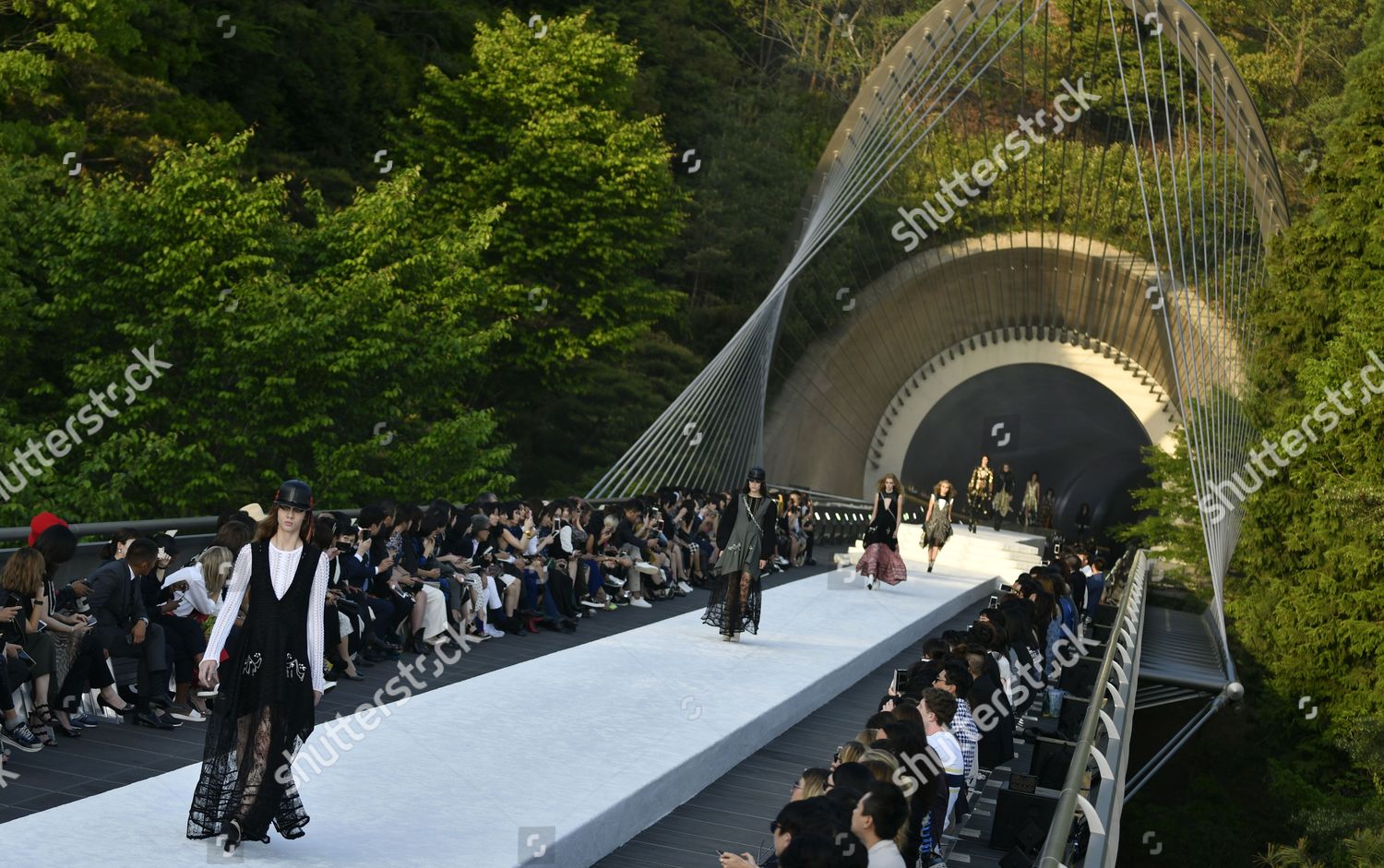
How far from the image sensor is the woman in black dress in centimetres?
604

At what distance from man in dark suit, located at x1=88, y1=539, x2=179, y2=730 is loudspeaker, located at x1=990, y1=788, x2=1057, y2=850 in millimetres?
4997

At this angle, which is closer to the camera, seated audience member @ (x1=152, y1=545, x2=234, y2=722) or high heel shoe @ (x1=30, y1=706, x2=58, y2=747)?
high heel shoe @ (x1=30, y1=706, x2=58, y2=747)

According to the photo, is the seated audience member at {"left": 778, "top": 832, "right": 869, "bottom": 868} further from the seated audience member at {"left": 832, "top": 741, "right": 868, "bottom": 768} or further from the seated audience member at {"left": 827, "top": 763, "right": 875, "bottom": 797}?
the seated audience member at {"left": 832, "top": 741, "right": 868, "bottom": 768}

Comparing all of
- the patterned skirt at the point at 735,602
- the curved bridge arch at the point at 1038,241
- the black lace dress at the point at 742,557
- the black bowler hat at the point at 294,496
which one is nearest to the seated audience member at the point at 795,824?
the black bowler hat at the point at 294,496

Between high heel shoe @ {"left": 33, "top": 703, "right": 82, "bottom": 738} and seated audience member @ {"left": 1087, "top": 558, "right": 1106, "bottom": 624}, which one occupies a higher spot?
seated audience member @ {"left": 1087, "top": 558, "right": 1106, "bottom": 624}

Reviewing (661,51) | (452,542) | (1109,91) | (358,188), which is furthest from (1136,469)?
(452,542)

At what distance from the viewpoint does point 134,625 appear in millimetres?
8641

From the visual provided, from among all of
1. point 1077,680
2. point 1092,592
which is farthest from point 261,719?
point 1092,592

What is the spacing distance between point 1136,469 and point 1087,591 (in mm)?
34665

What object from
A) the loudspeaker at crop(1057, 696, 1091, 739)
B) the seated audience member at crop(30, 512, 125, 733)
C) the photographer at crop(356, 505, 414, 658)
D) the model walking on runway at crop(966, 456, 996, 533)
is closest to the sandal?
the seated audience member at crop(30, 512, 125, 733)

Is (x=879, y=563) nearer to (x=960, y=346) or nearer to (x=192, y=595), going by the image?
(x=192, y=595)

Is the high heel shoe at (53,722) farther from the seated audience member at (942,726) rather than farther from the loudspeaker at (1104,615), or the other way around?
the loudspeaker at (1104,615)

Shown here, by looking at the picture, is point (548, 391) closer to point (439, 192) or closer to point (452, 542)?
point (439, 192)

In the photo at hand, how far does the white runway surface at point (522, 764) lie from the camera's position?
6141 millimetres
